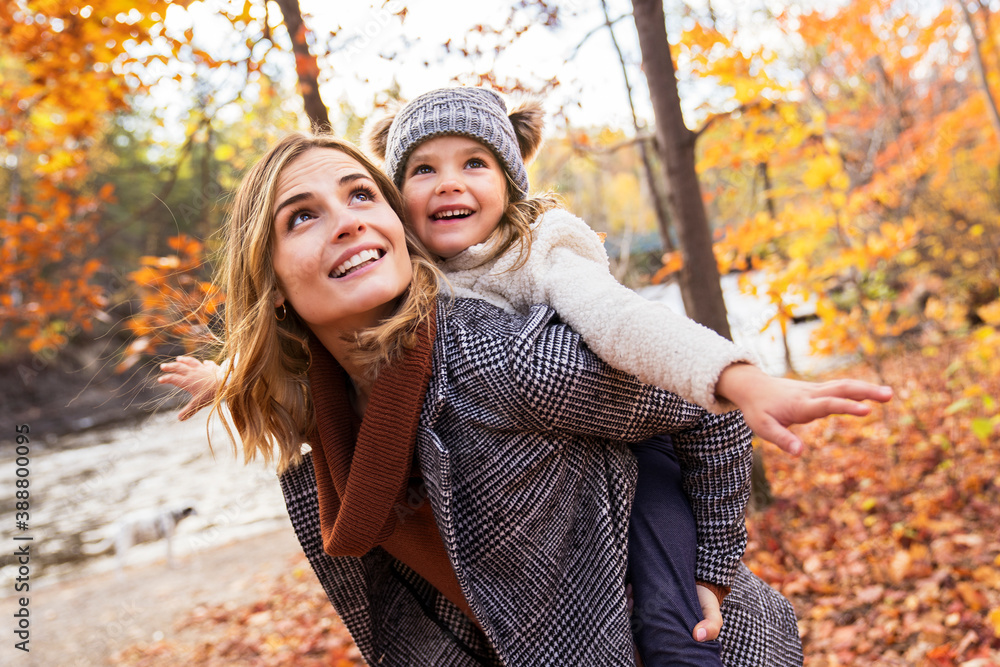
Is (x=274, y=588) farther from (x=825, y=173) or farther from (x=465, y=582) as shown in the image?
(x=825, y=173)

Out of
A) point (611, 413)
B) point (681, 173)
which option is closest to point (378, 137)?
point (611, 413)

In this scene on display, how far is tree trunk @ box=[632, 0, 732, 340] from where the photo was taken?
12.1 ft

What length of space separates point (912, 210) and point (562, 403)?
419 inches

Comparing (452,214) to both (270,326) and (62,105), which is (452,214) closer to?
(270,326)

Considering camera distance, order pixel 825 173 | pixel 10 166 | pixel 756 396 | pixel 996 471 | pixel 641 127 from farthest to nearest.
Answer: pixel 10 166 → pixel 641 127 → pixel 825 173 → pixel 996 471 → pixel 756 396

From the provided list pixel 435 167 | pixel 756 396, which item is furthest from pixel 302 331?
pixel 756 396

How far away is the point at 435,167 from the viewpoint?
6.80 feet

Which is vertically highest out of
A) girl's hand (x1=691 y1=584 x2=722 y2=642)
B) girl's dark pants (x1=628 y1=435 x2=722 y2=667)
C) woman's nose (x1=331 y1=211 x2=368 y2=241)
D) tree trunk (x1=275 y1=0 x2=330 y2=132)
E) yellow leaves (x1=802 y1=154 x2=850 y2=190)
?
tree trunk (x1=275 y1=0 x2=330 y2=132)

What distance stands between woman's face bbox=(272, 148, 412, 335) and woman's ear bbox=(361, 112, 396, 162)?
661 mm

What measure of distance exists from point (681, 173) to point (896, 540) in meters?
2.42

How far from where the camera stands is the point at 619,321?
4.66ft

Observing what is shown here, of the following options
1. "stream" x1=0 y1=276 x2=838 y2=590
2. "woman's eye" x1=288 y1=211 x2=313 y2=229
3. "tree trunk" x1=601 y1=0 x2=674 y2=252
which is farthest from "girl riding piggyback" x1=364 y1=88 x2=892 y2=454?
"stream" x1=0 y1=276 x2=838 y2=590

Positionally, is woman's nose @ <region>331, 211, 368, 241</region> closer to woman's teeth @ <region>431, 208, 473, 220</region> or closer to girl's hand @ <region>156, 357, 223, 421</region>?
woman's teeth @ <region>431, 208, 473, 220</region>

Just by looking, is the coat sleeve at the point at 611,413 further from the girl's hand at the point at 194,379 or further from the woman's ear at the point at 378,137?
the woman's ear at the point at 378,137
